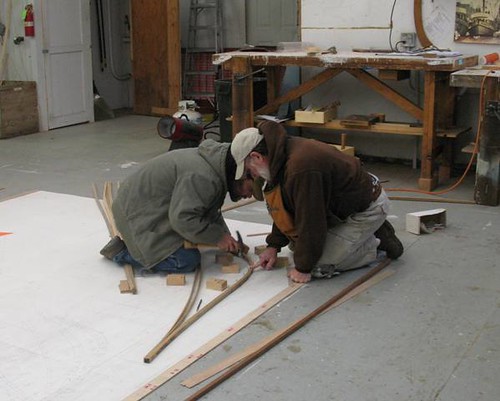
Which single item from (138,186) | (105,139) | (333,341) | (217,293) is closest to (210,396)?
(333,341)

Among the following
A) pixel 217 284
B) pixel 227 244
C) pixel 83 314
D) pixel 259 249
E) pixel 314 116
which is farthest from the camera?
pixel 314 116

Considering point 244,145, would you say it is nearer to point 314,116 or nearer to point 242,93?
point 314,116

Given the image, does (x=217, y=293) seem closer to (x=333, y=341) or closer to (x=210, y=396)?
(x=333, y=341)

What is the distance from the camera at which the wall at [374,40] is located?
21.0 feet

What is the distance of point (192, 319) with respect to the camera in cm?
350

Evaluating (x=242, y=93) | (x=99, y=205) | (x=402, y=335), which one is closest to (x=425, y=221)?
(x=402, y=335)

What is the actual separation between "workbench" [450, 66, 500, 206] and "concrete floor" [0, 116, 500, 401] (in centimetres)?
14

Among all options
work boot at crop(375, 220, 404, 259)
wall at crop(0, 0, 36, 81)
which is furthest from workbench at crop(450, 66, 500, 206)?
wall at crop(0, 0, 36, 81)

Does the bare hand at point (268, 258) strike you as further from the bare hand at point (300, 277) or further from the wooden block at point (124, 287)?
the wooden block at point (124, 287)

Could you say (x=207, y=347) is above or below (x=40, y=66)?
below

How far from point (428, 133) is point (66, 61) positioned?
5046mm

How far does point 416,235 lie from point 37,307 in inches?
95.6

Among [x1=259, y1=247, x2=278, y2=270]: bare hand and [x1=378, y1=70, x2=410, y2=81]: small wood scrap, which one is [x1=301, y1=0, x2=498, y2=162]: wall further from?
[x1=259, y1=247, x2=278, y2=270]: bare hand

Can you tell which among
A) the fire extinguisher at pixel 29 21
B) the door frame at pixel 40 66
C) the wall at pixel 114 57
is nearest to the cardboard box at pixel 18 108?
the door frame at pixel 40 66
